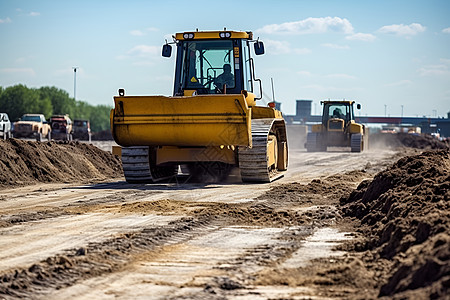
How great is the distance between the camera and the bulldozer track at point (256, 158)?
48.7 feet

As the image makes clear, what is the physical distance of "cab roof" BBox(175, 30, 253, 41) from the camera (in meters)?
16.3

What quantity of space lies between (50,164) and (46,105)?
76.0 meters

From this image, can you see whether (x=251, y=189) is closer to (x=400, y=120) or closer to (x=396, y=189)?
(x=396, y=189)

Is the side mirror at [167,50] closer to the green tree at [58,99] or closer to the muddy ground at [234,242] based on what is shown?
the muddy ground at [234,242]

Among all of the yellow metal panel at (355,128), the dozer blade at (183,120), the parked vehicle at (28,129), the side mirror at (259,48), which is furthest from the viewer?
the parked vehicle at (28,129)

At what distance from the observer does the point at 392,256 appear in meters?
6.60

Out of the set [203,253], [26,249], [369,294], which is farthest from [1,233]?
[369,294]

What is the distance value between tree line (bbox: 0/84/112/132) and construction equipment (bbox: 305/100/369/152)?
186 ft

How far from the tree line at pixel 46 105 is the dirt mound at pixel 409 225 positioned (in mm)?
80650

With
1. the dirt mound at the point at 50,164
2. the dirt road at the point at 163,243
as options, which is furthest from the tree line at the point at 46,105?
the dirt road at the point at 163,243

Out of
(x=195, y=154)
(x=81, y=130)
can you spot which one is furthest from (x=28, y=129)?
(x=195, y=154)

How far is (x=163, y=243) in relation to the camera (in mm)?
7691

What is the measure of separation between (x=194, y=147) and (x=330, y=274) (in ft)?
30.8

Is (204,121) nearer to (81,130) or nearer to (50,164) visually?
(50,164)
